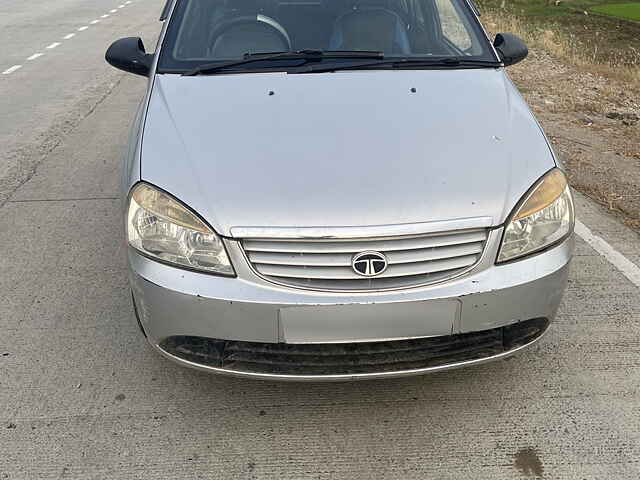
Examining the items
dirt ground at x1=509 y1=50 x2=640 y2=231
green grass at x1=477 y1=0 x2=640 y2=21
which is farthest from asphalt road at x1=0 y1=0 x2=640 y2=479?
green grass at x1=477 y1=0 x2=640 y2=21

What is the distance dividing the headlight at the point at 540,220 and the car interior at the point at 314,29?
1.17 metres

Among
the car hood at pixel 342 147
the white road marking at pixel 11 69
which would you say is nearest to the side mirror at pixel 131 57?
the car hood at pixel 342 147

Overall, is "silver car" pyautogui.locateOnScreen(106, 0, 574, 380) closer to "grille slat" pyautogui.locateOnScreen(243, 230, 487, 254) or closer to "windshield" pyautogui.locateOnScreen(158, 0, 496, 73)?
"grille slat" pyautogui.locateOnScreen(243, 230, 487, 254)

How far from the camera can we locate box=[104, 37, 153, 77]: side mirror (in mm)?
3494

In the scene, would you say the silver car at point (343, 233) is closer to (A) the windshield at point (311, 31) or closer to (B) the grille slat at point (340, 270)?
(B) the grille slat at point (340, 270)

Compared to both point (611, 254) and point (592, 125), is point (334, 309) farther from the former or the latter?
point (592, 125)

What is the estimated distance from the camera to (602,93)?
7684mm

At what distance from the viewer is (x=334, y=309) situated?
2094 millimetres

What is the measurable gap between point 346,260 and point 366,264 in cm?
7

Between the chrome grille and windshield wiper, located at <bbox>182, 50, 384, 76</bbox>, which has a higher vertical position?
windshield wiper, located at <bbox>182, 50, 384, 76</bbox>

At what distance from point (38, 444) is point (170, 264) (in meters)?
0.86

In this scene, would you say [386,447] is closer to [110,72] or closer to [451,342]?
[451,342]

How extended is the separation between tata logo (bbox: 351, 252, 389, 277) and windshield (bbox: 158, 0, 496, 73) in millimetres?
1366

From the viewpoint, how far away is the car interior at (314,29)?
3270 millimetres
